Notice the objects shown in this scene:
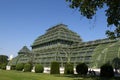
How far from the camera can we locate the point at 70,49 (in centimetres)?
8294

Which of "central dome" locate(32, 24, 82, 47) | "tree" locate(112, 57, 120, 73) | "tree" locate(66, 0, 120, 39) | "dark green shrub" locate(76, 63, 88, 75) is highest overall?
"central dome" locate(32, 24, 82, 47)

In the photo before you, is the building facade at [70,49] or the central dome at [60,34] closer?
the building facade at [70,49]

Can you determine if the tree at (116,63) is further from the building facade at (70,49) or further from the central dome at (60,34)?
the central dome at (60,34)

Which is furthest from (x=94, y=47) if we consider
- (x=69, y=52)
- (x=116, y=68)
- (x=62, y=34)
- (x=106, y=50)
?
(x=62, y=34)

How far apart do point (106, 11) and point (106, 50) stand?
32.6 meters

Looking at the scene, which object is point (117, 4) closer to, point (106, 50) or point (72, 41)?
point (106, 50)

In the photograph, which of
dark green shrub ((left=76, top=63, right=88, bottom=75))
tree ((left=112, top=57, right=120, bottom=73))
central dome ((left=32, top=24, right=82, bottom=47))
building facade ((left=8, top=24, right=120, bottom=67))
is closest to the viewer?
dark green shrub ((left=76, top=63, right=88, bottom=75))

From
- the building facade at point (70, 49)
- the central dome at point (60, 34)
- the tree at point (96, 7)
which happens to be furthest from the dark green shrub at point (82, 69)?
the central dome at point (60, 34)

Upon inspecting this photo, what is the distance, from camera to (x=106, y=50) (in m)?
62.1

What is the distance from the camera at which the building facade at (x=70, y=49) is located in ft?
200

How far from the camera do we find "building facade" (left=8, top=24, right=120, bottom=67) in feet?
200

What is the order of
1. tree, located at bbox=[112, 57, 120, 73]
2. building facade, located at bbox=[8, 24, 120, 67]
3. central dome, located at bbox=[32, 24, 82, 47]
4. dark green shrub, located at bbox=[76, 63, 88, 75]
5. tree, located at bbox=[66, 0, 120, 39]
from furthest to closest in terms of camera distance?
central dome, located at bbox=[32, 24, 82, 47] → building facade, located at bbox=[8, 24, 120, 67] → tree, located at bbox=[112, 57, 120, 73] → dark green shrub, located at bbox=[76, 63, 88, 75] → tree, located at bbox=[66, 0, 120, 39]

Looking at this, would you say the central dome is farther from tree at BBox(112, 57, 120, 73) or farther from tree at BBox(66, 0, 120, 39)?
tree at BBox(66, 0, 120, 39)

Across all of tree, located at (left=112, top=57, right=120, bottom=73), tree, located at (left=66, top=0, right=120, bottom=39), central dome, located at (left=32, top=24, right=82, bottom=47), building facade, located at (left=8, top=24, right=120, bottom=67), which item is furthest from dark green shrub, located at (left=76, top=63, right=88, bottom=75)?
central dome, located at (left=32, top=24, right=82, bottom=47)
